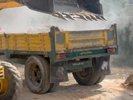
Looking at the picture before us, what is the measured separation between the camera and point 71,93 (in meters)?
5.54

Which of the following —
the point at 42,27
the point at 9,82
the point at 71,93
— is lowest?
the point at 71,93

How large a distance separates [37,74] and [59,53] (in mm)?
1057

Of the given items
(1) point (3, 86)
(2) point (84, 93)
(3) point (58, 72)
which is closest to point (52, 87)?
(3) point (58, 72)

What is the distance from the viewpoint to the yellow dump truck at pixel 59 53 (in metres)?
5.00

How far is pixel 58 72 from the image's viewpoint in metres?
5.14

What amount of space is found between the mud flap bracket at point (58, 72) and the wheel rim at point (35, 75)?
0.61m

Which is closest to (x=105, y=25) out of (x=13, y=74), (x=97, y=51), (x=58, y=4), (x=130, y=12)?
(x=130, y=12)

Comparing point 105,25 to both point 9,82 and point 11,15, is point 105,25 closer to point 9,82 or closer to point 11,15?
point 11,15

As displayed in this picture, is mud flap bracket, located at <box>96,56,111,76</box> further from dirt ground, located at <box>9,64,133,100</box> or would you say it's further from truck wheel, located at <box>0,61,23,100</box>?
truck wheel, located at <box>0,61,23,100</box>

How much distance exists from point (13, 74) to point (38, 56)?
1336 millimetres

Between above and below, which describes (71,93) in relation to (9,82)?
below

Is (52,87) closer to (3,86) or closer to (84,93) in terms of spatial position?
(84,93)

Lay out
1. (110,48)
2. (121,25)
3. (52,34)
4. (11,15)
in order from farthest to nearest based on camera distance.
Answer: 1. (11,15)
2. (121,25)
3. (110,48)
4. (52,34)

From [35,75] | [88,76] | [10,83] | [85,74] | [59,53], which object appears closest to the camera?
[10,83]
